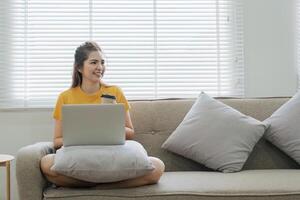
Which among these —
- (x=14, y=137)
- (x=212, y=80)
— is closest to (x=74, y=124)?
(x=14, y=137)

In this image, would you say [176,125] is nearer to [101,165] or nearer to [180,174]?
[180,174]

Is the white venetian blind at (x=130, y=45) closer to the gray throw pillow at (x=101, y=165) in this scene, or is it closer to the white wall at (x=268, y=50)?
the white wall at (x=268, y=50)

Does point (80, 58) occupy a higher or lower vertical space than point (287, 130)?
higher

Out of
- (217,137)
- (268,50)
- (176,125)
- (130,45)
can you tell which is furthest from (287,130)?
(130,45)

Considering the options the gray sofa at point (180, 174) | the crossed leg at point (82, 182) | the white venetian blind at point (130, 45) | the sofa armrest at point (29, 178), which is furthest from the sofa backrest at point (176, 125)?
the sofa armrest at point (29, 178)

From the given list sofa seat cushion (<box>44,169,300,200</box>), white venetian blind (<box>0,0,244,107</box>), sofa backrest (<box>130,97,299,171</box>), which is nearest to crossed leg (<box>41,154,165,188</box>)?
sofa seat cushion (<box>44,169,300,200</box>)

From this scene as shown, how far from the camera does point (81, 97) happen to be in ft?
8.23

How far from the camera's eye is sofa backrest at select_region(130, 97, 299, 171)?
242 cm

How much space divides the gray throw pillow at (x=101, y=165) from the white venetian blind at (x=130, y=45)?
A: 117 cm

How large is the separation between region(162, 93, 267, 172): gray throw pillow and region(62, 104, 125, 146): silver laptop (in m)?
0.52

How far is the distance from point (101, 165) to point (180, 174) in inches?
22.2

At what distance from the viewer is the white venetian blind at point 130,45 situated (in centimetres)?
292

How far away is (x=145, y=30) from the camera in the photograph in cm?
301

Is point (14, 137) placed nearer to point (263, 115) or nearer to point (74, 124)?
point (74, 124)
